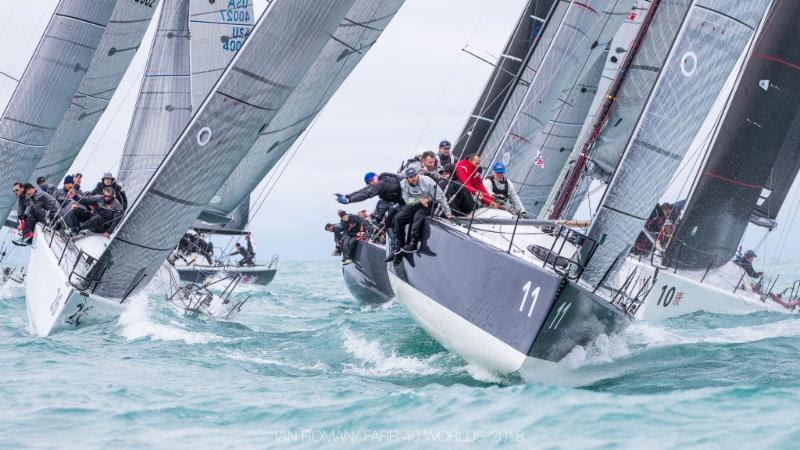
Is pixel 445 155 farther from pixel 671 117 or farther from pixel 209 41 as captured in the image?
pixel 209 41

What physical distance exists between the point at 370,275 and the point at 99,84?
5.60 meters

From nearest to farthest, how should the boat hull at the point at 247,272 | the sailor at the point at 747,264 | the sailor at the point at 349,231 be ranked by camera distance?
the sailor at the point at 747,264 < the sailor at the point at 349,231 < the boat hull at the point at 247,272

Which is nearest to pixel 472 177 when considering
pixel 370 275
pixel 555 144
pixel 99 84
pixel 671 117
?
pixel 671 117

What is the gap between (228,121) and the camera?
10.4 meters

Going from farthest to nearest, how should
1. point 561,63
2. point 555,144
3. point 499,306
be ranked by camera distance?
point 555,144 < point 561,63 < point 499,306

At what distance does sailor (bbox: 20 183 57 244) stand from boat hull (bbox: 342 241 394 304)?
5.15 m

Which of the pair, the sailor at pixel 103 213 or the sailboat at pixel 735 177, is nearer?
the sailor at pixel 103 213

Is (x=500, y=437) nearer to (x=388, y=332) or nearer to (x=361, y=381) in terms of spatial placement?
(x=361, y=381)

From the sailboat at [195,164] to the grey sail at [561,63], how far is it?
13.0ft

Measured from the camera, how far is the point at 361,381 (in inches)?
317

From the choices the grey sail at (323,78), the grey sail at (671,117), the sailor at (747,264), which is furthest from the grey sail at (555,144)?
the grey sail at (671,117)

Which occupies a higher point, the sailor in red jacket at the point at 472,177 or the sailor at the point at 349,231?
the sailor in red jacket at the point at 472,177

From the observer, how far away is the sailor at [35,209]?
1350 cm

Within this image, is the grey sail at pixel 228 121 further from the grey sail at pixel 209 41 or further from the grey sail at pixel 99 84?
the grey sail at pixel 99 84
